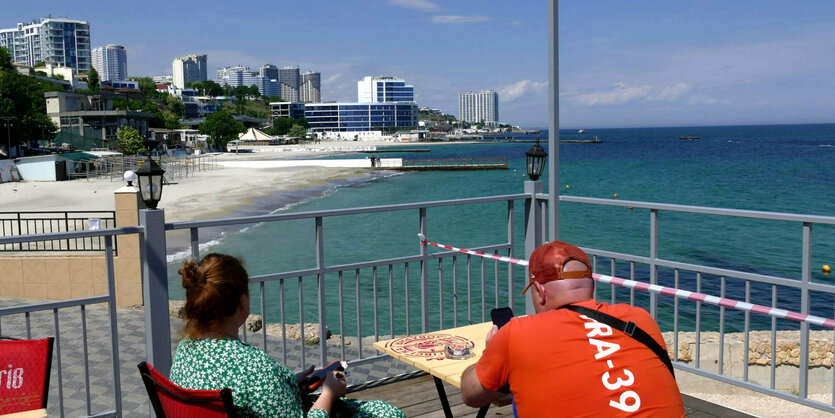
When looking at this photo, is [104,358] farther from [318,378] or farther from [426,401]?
[318,378]

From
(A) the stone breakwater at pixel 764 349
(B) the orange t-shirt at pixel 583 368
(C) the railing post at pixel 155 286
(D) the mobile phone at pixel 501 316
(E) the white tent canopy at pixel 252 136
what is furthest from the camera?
(E) the white tent canopy at pixel 252 136

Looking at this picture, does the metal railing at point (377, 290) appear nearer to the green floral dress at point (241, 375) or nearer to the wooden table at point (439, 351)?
the wooden table at point (439, 351)

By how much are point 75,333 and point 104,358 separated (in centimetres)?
181

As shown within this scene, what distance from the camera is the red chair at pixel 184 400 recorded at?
1983 millimetres

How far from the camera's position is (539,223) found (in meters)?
5.63

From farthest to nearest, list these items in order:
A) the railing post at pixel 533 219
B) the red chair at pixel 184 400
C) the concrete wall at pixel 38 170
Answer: the concrete wall at pixel 38 170, the railing post at pixel 533 219, the red chair at pixel 184 400

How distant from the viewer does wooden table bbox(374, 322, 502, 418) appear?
3.12 m

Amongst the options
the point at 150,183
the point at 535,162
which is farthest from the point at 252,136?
the point at 150,183

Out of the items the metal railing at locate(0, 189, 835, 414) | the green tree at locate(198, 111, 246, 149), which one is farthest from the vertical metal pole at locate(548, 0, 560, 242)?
the green tree at locate(198, 111, 246, 149)

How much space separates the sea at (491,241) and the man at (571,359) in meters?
0.99

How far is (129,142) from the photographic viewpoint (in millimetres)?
79125

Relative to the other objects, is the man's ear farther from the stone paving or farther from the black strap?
the stone paving

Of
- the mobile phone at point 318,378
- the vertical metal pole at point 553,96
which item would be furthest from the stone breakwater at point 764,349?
the mobile phone at point 318,378

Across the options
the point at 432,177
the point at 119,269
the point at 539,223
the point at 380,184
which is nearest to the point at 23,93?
the point at 380,184
